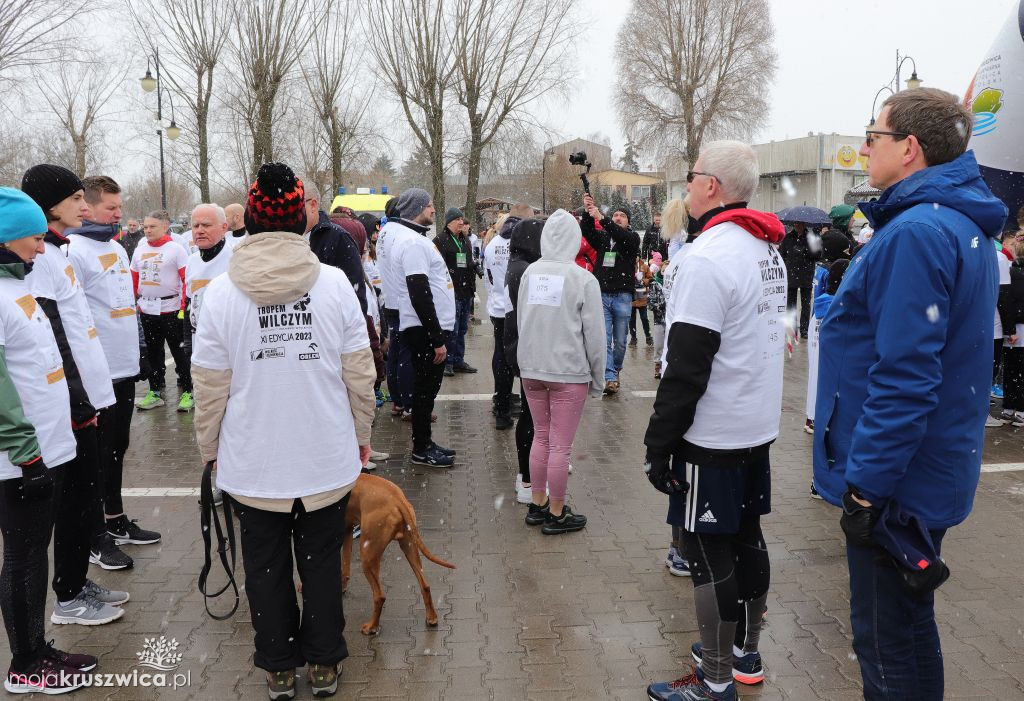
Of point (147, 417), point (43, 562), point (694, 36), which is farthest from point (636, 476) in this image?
point (694, 36)

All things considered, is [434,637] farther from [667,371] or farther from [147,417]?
[147,417]

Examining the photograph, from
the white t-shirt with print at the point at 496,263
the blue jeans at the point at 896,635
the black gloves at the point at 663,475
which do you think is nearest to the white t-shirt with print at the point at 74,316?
the black gloves at the point at 663,475

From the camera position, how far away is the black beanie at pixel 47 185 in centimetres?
369

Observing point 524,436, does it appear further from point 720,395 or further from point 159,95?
point 159,95

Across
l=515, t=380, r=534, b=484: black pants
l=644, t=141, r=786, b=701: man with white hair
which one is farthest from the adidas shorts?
l=515, t=380, r=534, b=484: black pants

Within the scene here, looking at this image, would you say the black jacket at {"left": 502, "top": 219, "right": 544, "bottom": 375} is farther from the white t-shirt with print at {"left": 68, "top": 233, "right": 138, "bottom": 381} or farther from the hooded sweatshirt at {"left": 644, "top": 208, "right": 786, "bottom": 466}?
the hooded sweatshirt at {"left": 644, "top": 208, "right": 786, "bottom": 466}

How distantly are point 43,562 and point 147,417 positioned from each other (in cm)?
519

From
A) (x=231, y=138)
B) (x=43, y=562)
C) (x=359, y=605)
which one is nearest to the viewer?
(x=43, y=562)

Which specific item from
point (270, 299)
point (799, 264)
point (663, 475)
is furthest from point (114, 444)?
point (799, 264)

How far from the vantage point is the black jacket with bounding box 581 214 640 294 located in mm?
8492

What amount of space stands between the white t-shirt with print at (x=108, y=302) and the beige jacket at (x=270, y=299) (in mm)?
2077

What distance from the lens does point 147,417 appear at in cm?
810

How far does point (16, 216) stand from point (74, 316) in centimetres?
81

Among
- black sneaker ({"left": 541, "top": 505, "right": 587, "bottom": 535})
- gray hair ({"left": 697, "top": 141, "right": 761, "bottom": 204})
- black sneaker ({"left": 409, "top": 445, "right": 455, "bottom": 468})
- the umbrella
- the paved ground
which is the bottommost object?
the paved ground
